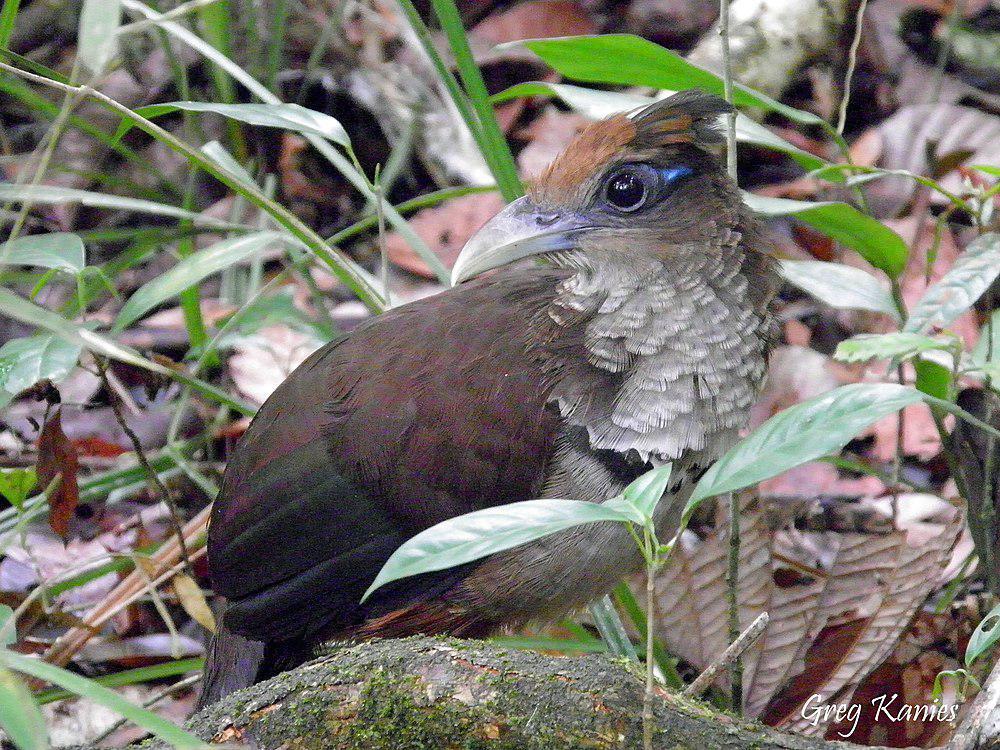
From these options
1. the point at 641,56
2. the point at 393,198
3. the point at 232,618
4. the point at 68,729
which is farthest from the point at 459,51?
the point at 393,198

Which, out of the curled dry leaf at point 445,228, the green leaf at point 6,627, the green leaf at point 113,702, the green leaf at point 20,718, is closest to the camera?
the green leaf at point 20,718

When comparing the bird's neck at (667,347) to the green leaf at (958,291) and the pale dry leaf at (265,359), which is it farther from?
the pale dry leaf at (265,359)

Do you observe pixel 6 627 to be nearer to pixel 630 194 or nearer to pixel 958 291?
pixel 630 194

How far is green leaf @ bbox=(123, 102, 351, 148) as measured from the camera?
2.45 meters

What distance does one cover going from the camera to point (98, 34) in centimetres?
138

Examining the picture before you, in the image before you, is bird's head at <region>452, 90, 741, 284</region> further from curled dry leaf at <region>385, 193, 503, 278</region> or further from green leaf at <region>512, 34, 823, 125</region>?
curled dry leaf at <region>385, 193, 503, 278</region>

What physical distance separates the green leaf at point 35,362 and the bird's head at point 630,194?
0.89 metres

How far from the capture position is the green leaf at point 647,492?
1546 millimetres

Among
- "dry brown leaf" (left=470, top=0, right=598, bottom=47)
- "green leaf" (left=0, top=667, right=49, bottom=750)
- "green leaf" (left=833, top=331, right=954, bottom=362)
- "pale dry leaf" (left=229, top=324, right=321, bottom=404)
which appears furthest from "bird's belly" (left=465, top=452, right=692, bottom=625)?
"dry brown leaf" (left=470, top=0, right=598, bottom=47)

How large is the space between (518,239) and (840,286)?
79 centimetres

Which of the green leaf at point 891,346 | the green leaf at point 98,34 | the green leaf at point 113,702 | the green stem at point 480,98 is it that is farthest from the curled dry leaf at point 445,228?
the green leaf at point 113,702

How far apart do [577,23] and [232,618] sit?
12.1ft

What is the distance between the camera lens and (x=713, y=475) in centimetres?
165

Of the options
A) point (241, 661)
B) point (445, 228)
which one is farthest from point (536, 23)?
point (241, 661)
